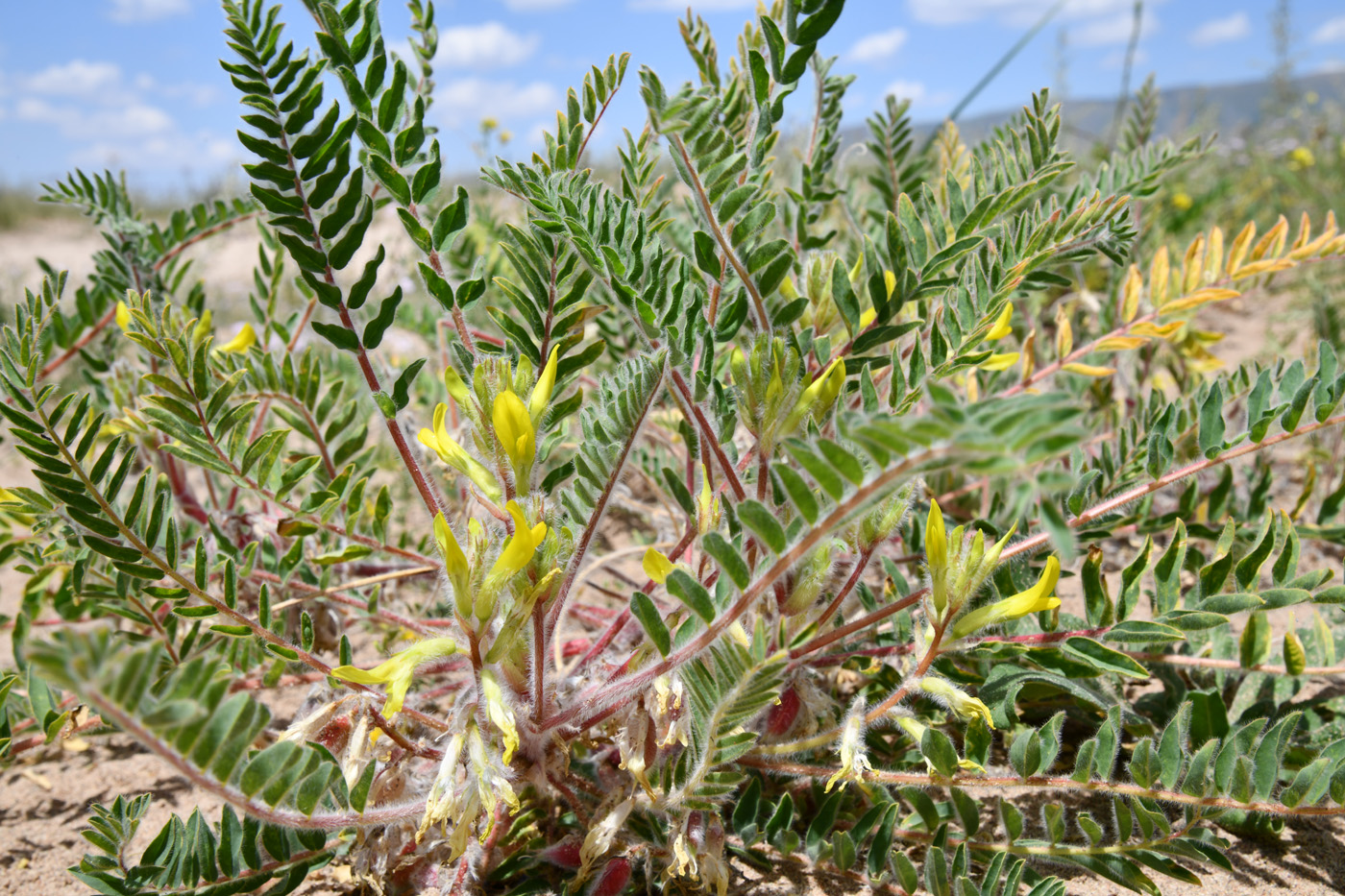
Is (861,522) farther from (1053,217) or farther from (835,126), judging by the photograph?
(835,126)

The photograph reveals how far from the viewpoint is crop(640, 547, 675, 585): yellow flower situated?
91cm

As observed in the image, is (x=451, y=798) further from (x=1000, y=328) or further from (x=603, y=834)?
(x=1000, y=328)

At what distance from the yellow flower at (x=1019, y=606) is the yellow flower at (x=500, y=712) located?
51cm

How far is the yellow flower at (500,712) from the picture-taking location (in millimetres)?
903

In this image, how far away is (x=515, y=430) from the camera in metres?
0.97

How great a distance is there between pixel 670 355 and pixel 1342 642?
1170 millimetres

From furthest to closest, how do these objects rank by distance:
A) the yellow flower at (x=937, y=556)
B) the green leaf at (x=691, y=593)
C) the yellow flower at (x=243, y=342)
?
the yellow flower at (x=243, y=342), the yellow flower at (x=937, y=556), the green leaf at (x=691, y=593)

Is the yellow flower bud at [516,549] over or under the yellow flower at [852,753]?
over

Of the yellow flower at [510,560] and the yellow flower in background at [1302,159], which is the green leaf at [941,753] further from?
the yellow flower in background at [1302,159]

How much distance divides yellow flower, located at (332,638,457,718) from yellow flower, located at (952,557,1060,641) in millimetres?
582

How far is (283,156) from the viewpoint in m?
1.06

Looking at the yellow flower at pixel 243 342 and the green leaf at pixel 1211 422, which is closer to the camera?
the green leaf at pixel 1211 422

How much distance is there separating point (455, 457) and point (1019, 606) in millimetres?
661

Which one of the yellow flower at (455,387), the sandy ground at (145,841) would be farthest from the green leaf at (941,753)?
the yellow flower at (455,387)
